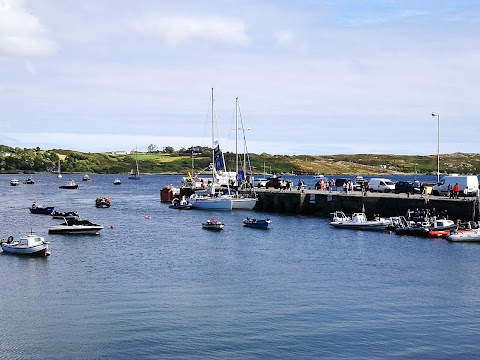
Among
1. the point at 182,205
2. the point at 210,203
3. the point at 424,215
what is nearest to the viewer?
the point at 424,215

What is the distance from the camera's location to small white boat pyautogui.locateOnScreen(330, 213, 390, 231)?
3312 inches

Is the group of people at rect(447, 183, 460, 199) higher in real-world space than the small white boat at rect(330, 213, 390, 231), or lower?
higher

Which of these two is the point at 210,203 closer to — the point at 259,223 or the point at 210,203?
the point at 210,203

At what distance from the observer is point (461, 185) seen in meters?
92.8

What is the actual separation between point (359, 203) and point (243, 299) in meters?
56.0

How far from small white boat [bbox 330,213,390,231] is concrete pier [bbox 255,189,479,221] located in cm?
661

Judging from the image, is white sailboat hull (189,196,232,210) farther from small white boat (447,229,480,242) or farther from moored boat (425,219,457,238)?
small white boat (447,229,480,242)

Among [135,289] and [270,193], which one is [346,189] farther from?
[135,289]

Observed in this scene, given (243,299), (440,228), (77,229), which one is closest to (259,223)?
(77,229)

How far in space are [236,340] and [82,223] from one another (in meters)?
51.6

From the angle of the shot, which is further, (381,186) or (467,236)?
(381,186)

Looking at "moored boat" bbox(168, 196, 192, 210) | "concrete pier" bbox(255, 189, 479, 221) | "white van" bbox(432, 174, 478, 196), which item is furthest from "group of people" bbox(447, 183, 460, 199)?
"moored boat" bbox(168, 196, 192, 210)

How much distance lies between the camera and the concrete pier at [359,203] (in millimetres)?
84000

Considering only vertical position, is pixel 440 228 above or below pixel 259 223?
above
